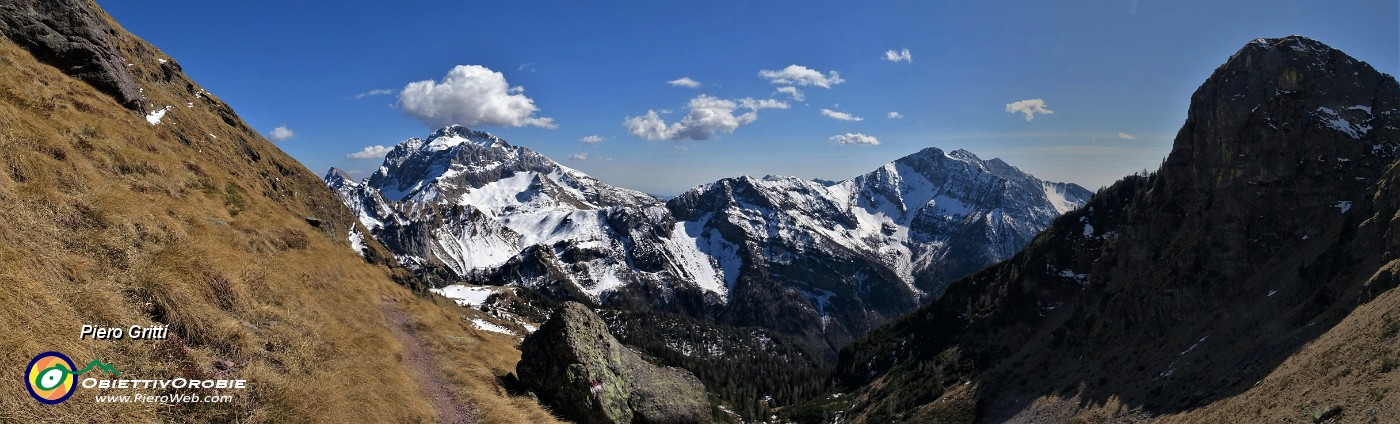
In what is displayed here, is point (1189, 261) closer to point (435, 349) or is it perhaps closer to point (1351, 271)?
point (1351, 271)

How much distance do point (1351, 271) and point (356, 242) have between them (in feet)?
497

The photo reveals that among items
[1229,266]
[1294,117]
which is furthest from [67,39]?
[1294,117]

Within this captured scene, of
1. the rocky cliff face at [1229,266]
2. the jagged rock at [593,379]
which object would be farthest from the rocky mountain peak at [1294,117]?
the jagged rock at [593,379]

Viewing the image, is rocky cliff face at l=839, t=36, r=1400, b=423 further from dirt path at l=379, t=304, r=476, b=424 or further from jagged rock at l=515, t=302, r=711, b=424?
dirt path at l=379, t=304, r=476, b=424

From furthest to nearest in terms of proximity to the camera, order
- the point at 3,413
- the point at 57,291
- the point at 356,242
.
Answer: the point at 356,242, the point at 57,291, the point at 3,413

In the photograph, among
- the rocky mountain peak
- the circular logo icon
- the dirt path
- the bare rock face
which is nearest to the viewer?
the circular logo icon

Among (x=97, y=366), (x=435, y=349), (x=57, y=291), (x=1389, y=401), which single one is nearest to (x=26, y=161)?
(x=57, y=291)

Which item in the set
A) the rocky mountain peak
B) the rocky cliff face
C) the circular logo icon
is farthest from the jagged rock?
the rocky mountain peak

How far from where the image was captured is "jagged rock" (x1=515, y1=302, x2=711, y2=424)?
1028 inches

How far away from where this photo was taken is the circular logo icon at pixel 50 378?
32.4 ft

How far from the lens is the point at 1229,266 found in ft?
343

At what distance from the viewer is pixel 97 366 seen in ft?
37.6

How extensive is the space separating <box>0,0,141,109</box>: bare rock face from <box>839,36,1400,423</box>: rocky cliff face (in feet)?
346

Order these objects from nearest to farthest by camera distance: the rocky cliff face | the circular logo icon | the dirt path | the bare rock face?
1. the circular logo icon
2. the dirt path
3. the bare rock face
4. the rocky cliff face
